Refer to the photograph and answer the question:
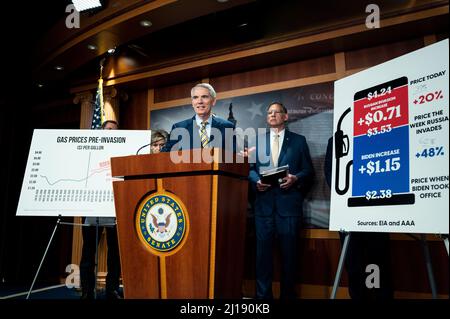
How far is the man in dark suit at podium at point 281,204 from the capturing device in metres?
2.88

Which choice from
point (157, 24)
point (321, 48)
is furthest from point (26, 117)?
point (321, 48)

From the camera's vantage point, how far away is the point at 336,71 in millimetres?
3477

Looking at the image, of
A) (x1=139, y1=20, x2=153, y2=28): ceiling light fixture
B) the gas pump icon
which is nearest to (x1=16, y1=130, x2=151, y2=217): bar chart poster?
(x1=139, y1=20, x2=153, y2=28): ceiling light fixture

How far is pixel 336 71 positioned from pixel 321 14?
1.83ft

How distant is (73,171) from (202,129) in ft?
3.20

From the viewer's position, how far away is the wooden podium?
141 cm

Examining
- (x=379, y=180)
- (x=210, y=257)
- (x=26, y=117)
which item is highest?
(x=26, y=117)

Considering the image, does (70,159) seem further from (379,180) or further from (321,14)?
(321,14)

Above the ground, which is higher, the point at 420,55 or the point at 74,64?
the point at 74,64

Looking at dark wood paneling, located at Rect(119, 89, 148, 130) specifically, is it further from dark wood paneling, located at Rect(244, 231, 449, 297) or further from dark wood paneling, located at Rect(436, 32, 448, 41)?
dark wood paneling, located at Rect(436, 32, 448, 41)

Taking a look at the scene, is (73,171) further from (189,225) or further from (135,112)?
(135,112)

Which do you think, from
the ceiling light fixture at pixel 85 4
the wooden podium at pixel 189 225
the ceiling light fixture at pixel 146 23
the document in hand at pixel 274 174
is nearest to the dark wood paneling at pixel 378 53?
the document in hand at pixel 274 174

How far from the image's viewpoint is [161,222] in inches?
59.4

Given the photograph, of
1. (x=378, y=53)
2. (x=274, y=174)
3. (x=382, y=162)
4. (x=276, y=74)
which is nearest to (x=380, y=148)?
(x=382, y=162)
